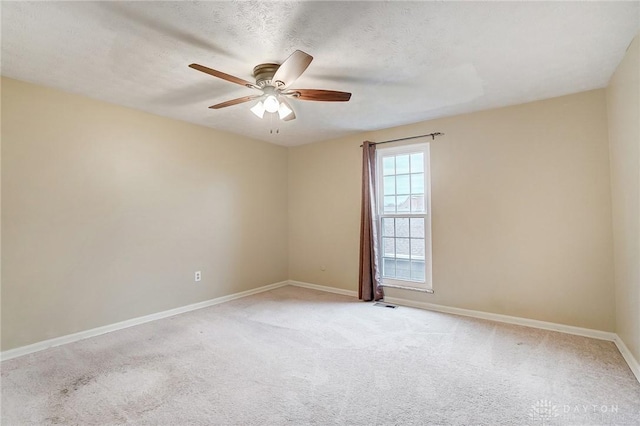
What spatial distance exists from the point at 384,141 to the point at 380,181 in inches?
22.0

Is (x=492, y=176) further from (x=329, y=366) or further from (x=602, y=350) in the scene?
(x=329, y=366)

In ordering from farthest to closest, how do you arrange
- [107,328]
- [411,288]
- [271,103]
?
[411,288]
[107,328]
[271,103]

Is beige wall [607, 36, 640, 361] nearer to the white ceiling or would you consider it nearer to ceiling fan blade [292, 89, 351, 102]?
the white ceiling

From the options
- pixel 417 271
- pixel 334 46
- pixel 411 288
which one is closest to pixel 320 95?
pixel 334 46

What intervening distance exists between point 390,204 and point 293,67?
266cm

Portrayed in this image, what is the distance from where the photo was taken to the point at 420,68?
2479 millimetres

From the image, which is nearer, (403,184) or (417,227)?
(417,227)

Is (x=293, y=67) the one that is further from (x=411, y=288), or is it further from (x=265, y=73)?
(x=411, y=288)

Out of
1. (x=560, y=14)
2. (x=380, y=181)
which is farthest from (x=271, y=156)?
(x=560, y=14)

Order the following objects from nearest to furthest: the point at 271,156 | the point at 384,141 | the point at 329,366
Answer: the point at 329,366 → the point at 384,141 → the point at 271,156

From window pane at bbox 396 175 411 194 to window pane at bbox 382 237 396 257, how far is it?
0.69 m

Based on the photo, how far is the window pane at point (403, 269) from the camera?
13.3 ft

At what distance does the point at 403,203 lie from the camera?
412 centimetres

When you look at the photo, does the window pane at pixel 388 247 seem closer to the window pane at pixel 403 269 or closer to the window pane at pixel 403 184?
the window pane at pixel 403 269
